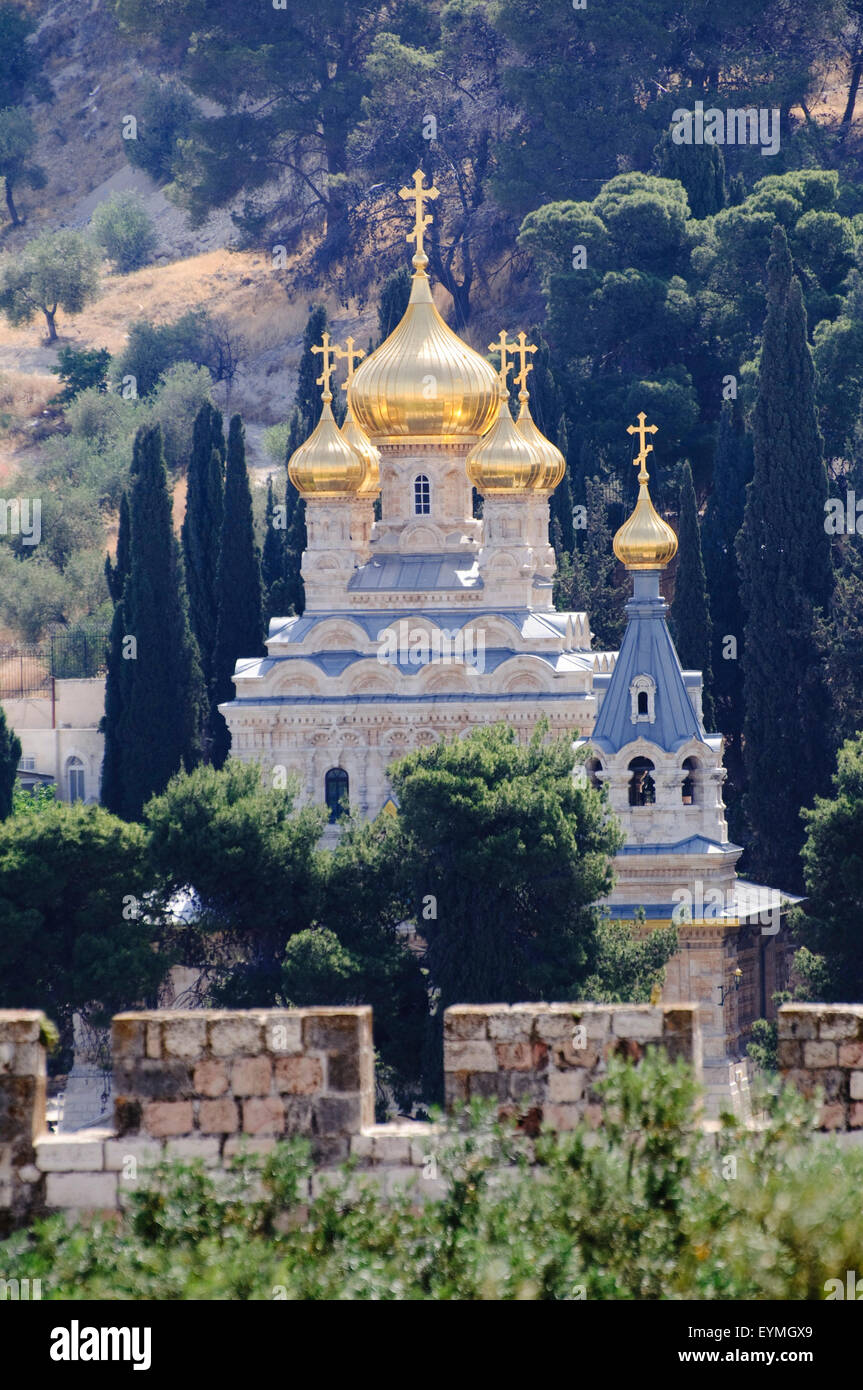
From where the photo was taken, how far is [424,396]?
48.4 metres

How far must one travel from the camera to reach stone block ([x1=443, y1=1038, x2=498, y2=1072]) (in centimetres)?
1328

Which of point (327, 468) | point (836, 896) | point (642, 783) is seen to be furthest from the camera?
point (327, 468)

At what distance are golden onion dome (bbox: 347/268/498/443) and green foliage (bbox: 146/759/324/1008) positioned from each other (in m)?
10.3

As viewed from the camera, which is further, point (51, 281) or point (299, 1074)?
point (51, 281)

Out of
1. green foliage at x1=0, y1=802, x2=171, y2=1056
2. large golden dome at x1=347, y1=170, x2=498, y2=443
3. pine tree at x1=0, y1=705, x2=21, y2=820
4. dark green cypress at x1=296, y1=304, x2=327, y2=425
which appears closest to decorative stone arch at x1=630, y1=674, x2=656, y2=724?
green foliage at x1=0, y1=802, x2=171, y2=1056

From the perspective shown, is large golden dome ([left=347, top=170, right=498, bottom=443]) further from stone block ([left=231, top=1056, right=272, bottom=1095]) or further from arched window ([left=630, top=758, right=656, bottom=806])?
stone block ([left=231, top=1056, right=272, bottom=1095])

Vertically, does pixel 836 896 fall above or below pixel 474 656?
below

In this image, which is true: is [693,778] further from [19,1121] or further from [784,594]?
[19,1121]

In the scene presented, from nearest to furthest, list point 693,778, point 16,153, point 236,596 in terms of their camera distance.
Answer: point 693,778 < point 236,596 < point 16,153

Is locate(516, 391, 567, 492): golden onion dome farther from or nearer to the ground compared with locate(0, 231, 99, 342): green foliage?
nearer to the ground

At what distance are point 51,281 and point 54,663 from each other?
34.1 m

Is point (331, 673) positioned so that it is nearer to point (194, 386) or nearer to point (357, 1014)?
point (357, 1014)

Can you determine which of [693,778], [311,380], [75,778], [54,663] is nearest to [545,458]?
[693,778]

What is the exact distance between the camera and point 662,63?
77875 millimetres
